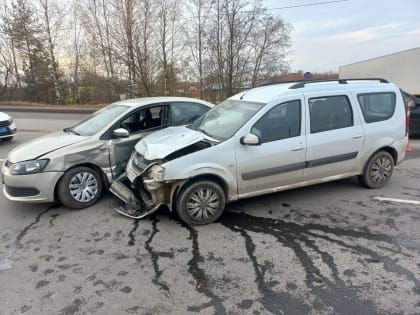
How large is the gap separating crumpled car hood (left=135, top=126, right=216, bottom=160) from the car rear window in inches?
97.2

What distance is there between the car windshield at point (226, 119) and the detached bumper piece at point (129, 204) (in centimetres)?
127

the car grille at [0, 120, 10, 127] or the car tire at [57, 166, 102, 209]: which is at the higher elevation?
the car grille at [0, 120, 10, 127]

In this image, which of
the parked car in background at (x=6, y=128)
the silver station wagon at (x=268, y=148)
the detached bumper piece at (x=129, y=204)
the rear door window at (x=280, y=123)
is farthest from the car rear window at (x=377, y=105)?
the parked car in background at (x=6, y=128)

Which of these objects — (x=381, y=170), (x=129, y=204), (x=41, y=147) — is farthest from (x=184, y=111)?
(x=381, y=170)

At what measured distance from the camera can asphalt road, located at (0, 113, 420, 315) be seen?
2.30m

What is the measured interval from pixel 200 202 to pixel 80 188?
1820 millimetres

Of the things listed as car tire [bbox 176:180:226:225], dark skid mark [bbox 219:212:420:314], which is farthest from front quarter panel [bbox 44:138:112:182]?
dark skid mark [bbox 219:212:420:314]

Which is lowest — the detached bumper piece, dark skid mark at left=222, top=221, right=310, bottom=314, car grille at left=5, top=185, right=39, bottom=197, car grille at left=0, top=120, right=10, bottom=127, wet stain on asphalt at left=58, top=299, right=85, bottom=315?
dark skid mark at left=222, top=221, right=310, bottom=314

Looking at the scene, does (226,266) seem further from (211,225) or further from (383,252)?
(383,252)

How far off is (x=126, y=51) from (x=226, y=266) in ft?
65.5

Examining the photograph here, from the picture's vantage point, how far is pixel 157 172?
3369 mm

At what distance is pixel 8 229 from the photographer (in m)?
3.54

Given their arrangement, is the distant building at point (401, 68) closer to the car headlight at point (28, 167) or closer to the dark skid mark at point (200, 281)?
the dark skid mark at point (200, 281)

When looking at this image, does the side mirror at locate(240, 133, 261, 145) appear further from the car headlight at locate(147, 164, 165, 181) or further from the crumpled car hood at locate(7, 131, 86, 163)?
the crumpled car hood at locate(7, 131, 86, 163)
